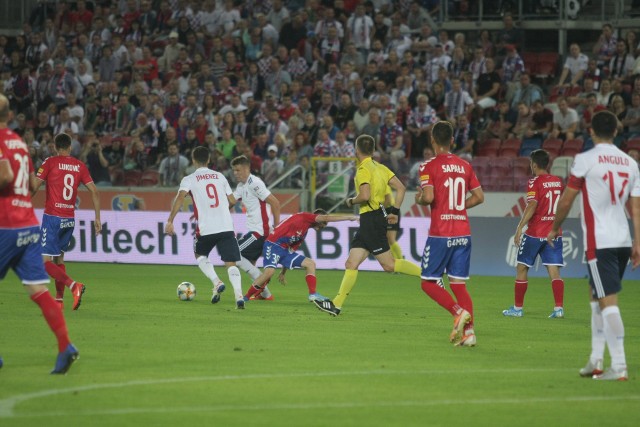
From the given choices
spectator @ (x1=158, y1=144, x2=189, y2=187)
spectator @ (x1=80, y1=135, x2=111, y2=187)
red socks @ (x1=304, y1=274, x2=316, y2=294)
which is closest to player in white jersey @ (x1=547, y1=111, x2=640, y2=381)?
red socks @ (x1=304, y1=274, x2=316, y2=294)

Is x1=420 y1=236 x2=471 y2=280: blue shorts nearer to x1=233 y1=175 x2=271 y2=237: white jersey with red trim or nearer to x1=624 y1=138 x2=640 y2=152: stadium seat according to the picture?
x1=233 y1=175 x2=271 y2=237: white jersey with red trim

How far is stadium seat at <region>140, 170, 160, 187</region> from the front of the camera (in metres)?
26.7

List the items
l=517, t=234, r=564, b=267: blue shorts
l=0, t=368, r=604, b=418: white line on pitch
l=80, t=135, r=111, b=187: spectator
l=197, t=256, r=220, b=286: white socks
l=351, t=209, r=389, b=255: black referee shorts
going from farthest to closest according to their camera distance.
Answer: l=80, t=135, r=111, b=187: spectator < l=197, t=256, r=220, b=286: white socks < l=517, t=234, r=564, b=267: blue shorts < l=351, t=209, r=389, b=255: black referee shorts < l=0, t=368, r=604, b=418: white line on pitch

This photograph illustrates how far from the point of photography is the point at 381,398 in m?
8.48

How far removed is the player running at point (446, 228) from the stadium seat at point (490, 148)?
12.9 meters

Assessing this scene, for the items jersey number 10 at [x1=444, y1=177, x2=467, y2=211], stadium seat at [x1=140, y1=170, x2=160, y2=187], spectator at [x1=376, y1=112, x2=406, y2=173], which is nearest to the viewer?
jersey number 10 at [x1=444, y1=177, x2=467, y2=211]

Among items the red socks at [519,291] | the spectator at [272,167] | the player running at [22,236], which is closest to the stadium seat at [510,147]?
the spectator at [272,167]

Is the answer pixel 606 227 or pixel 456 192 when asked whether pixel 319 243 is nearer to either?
pixel 456 192

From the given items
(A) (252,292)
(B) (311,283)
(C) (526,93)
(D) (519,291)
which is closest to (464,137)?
(C) (526,93)

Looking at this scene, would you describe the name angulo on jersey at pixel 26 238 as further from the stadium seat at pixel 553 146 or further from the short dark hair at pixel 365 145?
the stadium seat at pixel 553 146

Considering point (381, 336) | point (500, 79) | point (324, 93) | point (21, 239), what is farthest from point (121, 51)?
point (21, 239)

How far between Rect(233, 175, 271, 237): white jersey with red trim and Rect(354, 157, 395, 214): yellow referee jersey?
283 cm

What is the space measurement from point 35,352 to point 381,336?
3.74 metres

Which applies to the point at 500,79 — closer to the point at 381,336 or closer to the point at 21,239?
the point at 381,336
